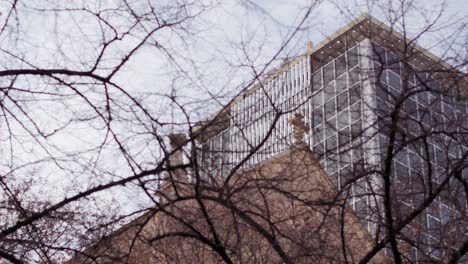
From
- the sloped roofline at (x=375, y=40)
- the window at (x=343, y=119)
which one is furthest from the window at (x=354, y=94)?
the sloped roofline at (x=375, y=40)

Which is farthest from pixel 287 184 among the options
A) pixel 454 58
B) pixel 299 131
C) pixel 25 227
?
pixel 25 227

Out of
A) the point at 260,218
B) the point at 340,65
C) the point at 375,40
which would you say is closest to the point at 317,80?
the point at 340,65

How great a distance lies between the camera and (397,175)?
7.36 meters

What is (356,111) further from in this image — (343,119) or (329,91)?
(329,91)

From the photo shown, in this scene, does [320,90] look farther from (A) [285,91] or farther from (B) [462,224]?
(B) [462,224]

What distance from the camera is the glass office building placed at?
19.7 feet

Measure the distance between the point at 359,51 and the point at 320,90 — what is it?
440 millimetres

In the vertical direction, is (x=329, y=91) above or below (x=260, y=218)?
above

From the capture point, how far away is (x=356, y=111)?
6297mm

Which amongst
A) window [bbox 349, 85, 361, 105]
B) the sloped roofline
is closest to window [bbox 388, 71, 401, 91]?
the sloped roofline

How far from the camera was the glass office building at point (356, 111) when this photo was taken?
600cm

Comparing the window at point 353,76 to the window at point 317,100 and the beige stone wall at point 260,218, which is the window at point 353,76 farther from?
the beige stone wall at point 260,218

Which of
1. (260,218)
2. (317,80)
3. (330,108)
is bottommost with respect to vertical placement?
(260,218)

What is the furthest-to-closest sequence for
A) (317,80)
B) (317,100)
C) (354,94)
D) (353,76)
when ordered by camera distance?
(317,80) < (353,76) < (354,94) < (317,100)
